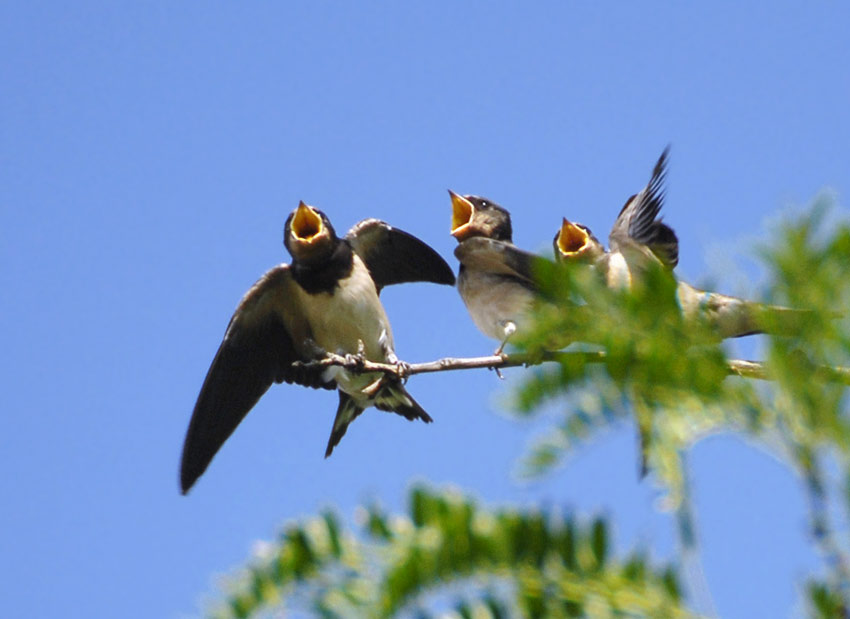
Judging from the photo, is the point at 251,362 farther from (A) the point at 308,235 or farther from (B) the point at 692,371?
(B) the point at 692,371

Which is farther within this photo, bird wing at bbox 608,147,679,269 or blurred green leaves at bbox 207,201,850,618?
bird wing at bbox 608,147,679,269

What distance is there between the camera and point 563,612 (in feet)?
9.27

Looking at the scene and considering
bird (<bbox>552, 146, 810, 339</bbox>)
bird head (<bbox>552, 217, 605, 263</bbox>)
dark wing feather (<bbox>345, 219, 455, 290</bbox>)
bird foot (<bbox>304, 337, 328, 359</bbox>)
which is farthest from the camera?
dark wing feather (<bbox>345, 219, 455, 290</bbox>)

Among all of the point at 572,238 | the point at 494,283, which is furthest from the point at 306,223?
the point at 572,238

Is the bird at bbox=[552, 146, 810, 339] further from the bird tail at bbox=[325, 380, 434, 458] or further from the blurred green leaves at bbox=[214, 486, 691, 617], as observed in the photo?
the blurred green leaves at bbox=[214, 486, 691, 617]

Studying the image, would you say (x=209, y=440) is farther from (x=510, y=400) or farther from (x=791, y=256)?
(x=791, y=256)

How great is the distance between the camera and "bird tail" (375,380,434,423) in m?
9.20

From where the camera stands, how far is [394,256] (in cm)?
1020

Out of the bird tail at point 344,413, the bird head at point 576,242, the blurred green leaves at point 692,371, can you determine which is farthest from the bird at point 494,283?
the blurred green leaves at point 692,371

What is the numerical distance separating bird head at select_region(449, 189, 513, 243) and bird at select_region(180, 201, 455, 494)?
1.54ft

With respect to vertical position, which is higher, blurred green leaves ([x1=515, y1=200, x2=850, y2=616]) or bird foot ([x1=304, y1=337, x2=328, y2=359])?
bird foot ([x1=304, y1=337, x2=328, y2=359])

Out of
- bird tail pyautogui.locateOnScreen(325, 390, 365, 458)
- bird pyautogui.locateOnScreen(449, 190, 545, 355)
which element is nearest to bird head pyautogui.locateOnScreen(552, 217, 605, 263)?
bird pyautogui.locateOnScreen(449, 190, 545, 355)

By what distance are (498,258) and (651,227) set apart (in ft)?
3.80

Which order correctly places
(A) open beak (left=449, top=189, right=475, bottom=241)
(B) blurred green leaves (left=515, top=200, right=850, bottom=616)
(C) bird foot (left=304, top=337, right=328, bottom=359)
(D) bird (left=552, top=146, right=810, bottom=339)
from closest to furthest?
(B) blurred green leaves (left=515, top=200, right=850, bottom=616), (D) bird (left=552, top=146, right=810, bottom=339), (C) bird foot (left=304, top=337, right=328, bottom=359), (A) open beak (left=449, top=189, right=475, bottom=241)
